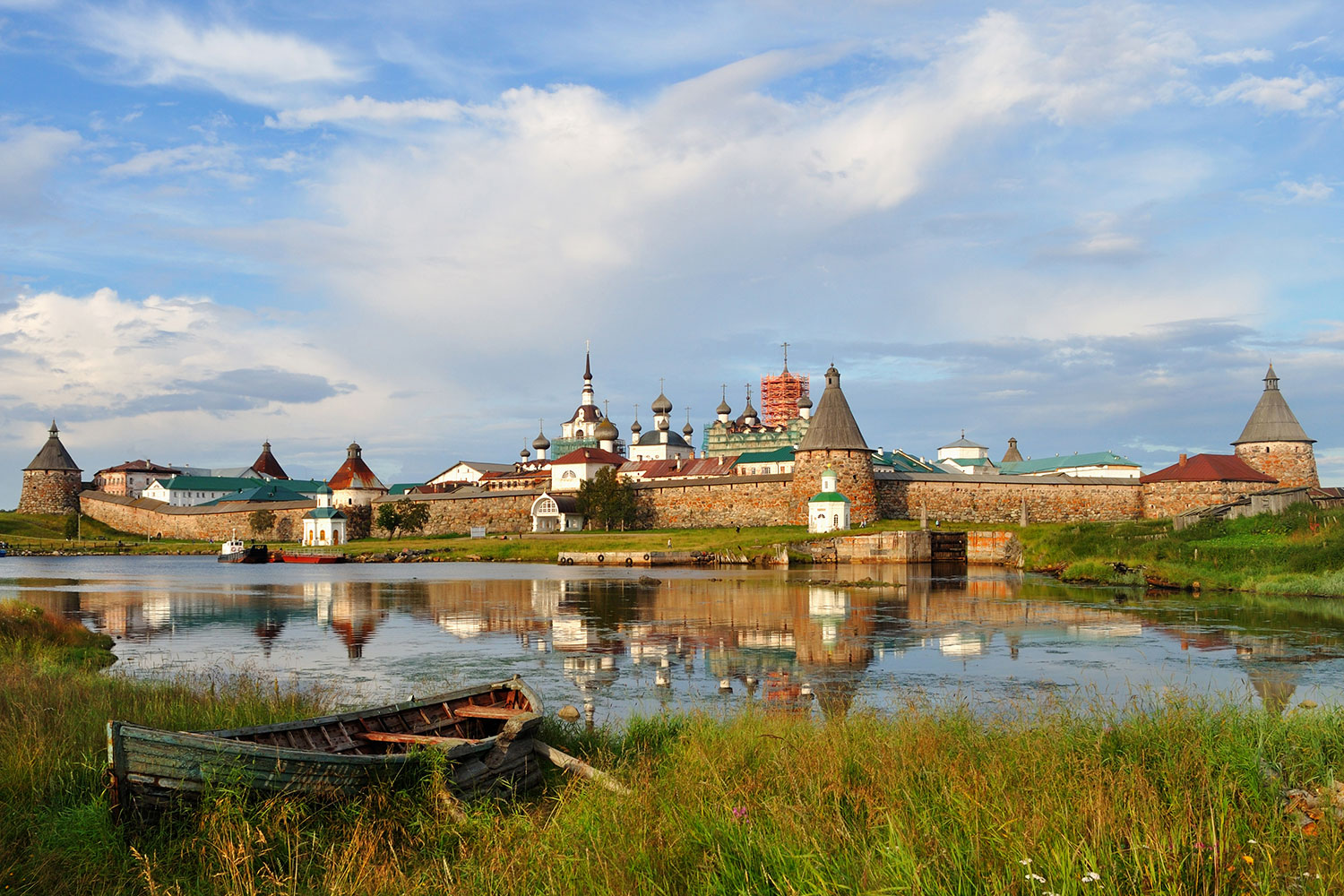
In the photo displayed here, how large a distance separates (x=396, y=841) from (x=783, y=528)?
2061 inches

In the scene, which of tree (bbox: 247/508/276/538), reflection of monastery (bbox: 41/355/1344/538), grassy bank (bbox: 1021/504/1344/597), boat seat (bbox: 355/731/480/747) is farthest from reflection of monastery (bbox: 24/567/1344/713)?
tree (bbox: 247/508/276/538)

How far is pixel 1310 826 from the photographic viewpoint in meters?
4.80

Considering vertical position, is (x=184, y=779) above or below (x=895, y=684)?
above

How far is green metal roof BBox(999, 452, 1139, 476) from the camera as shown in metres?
92.7

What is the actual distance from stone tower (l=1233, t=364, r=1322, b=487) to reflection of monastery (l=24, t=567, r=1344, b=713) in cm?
3955

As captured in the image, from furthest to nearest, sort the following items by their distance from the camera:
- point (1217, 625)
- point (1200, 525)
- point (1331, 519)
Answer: point (1200, 525) → point (1331, 519) → point (1217, 625)

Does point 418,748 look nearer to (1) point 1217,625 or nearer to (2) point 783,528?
(1) point 1217,625

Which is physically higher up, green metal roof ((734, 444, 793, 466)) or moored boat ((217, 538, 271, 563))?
green metal roof ((734, 444, 793, 466))

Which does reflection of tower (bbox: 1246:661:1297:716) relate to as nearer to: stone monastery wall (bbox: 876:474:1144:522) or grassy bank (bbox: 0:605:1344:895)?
grassy bank (bbox: 0:605:1344:895)

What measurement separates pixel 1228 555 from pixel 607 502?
43641 mm

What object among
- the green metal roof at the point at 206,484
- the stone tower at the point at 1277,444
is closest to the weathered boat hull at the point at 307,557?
the green metal roof at the point at 206,484

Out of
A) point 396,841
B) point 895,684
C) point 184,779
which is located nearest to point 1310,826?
point 396,841

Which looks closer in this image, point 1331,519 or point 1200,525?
point 1331,519

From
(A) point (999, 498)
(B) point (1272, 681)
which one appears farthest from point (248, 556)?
(B) point (1272, 681)
